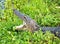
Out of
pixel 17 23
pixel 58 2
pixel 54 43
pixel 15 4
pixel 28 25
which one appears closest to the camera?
pixel 54 43

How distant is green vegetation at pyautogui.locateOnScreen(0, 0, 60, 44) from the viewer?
3.86m

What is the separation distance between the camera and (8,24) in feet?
14.3

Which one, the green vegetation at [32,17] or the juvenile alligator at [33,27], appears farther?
the juvenile alligator at [33,27]

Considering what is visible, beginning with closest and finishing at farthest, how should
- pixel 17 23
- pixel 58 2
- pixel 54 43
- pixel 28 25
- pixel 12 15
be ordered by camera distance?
pixel 54 43 → pixel 28 25 → pixel 17 23 → pixel 12 15 → pixel 58 2

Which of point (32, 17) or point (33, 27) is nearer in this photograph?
point (33, 27)

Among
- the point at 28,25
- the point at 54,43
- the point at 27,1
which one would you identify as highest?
the point at 27,1

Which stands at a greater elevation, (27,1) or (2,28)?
(27,1)

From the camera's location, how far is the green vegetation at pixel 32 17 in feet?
12.7

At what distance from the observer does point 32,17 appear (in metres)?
4.65

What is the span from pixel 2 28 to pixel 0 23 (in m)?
0.27

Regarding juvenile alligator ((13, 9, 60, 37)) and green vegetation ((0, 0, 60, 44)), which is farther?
juvenile alligator ((13, 9, 60, 37))

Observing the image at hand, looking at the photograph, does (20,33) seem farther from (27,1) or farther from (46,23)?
(27,1)

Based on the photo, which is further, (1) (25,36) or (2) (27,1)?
(2) (27,1)

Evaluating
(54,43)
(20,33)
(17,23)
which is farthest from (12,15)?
(54,43)
